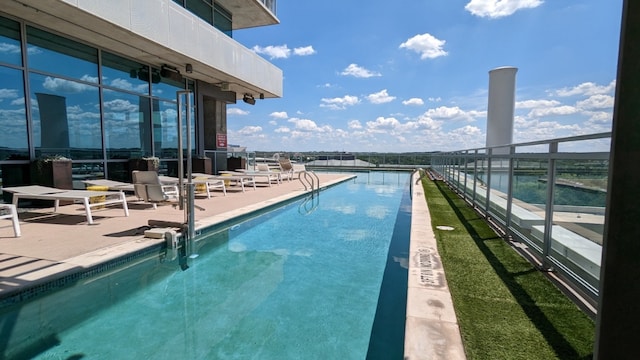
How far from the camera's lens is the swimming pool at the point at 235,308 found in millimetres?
2463

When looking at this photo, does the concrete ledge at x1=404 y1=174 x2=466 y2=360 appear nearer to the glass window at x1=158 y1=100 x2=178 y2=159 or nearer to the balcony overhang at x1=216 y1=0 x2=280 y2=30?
the glass window at x1=158 y1=100 x2=178 y2=159

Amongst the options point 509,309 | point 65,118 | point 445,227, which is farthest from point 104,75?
point 509,309

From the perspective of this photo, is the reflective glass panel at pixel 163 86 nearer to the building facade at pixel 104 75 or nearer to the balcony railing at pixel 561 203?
the building facade at pixel 104 75

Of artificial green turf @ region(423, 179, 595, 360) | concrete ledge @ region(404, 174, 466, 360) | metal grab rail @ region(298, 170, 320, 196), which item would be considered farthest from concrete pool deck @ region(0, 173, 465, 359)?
metal grab rail @ region(298, 170, 320, 196)

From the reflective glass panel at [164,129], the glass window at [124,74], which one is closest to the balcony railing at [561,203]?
the glass window at [124,74]

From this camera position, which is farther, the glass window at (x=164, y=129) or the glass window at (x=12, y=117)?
the glass window at (x=164, y=129)

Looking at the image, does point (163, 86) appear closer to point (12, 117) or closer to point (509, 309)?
point (12, 117)

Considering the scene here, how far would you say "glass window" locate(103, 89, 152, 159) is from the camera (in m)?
8.09

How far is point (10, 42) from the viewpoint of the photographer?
19.7ft

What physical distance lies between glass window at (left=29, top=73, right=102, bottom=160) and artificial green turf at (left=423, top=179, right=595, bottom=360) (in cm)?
774

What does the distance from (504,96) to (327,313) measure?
807 inches

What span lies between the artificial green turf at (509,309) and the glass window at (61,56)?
26.7 ft

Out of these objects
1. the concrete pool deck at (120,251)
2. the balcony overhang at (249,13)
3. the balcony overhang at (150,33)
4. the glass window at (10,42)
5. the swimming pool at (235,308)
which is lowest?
the swimming pool at (235,308)

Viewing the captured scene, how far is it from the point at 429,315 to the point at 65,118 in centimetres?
823
